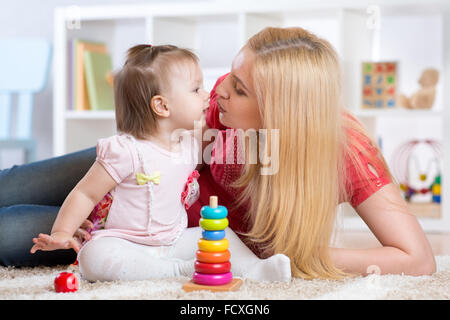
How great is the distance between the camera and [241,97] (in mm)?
1219

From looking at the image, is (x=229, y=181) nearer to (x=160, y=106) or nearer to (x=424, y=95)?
(x=160, y=106)

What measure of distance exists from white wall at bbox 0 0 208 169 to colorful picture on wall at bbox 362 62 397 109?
4.48 ft

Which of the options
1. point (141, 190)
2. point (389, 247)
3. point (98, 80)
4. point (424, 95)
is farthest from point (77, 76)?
point (389, 247)

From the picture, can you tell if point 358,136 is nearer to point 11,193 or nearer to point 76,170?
point 76,170

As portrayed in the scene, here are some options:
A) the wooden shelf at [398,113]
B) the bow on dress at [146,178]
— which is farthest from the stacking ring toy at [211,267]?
the wooden shelf at [398,113]

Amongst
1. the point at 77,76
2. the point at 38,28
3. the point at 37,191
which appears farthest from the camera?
the point at 38,28

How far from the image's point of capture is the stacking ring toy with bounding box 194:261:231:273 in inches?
40.9

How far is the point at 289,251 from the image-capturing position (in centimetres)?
117

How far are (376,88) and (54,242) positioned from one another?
1891 millimetres

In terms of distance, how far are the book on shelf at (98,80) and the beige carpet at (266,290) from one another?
5.39ft

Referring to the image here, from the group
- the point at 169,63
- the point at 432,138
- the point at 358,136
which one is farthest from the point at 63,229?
the point at 432,138

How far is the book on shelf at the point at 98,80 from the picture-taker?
2732 mm

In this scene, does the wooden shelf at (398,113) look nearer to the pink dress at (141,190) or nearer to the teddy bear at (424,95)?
the teddy bear at (424,95)
